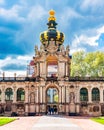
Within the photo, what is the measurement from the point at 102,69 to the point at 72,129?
55.0 meters

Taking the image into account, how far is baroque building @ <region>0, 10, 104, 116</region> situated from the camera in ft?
228

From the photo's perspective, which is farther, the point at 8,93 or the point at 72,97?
the point at 8,93

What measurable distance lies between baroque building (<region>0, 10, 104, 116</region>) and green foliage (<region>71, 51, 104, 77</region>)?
1494 cm

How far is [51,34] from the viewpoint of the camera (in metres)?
74.6

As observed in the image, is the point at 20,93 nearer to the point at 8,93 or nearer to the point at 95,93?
the point at 8,93

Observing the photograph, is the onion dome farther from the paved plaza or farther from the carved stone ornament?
the paved plaza

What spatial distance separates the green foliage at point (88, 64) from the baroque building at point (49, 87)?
588 inches

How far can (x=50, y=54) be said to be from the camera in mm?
70125

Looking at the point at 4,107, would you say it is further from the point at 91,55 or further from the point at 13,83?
the point at 91,55

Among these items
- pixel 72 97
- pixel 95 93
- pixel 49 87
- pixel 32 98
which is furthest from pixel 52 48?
pixel 95 93

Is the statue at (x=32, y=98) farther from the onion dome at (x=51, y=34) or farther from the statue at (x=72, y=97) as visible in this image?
the onion dome at (x=51, y=34)

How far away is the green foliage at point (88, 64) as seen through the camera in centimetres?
8638

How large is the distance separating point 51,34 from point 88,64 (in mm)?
17988

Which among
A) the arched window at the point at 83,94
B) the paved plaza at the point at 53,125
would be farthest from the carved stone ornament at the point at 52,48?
the paved plaza at the point at 53,125
